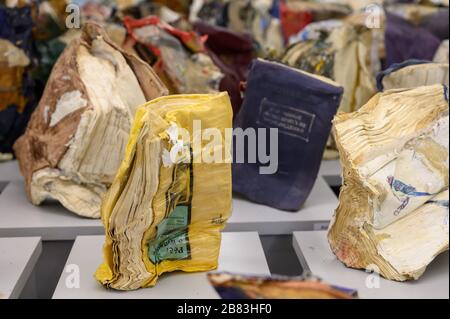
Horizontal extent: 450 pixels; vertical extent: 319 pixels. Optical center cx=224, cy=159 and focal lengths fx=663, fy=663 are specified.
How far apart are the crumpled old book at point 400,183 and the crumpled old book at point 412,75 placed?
219 millimetres

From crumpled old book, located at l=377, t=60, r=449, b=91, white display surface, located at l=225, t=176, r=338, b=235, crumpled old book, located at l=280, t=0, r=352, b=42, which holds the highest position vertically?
crumpled old book, located at l=377, t=60, r=449, b=91

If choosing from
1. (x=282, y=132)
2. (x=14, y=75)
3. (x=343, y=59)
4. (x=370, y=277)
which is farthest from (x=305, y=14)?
(x=370, y=277)

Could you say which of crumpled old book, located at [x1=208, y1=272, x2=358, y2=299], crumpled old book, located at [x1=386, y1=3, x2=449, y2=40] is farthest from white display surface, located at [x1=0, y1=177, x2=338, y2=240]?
crumpled old book, located at [x1=386, y1=3, x2=449, y2=40]

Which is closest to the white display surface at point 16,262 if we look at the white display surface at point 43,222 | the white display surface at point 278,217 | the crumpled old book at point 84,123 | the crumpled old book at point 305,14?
the white display surface at point 43,222

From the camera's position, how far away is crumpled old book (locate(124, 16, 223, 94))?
6.72ft

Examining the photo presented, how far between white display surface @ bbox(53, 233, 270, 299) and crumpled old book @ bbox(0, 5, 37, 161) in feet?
2.36

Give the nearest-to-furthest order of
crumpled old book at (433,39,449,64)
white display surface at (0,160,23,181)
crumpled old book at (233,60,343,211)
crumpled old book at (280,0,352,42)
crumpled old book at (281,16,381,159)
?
1. crumpled old book at (233,60,343,211)
2. white display surface at (0,160,23,181)
3. crumpled old book at (281,16,381,159)
4. crumpled old book at (433,39,449,64)
5. crumpled old book at (280,0,352,42)

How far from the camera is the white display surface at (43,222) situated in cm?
162

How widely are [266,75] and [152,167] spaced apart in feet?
2.07

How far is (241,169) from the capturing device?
1855 millimetres

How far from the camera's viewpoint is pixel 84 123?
1618 millimetres

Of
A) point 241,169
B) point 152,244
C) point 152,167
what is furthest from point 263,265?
point 241,169

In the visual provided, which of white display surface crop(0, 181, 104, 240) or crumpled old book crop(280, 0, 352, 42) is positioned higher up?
crumpled old book crop(280, 0, 352, 42)

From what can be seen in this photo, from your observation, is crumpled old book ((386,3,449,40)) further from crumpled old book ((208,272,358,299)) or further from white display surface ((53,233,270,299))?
crumpled old book ((208,272,358,299))
